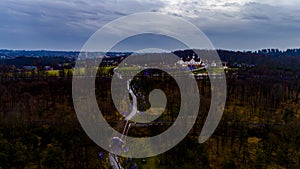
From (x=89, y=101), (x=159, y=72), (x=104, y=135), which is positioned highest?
(x=159, y=72)

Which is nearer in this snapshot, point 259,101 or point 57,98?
point 259,101

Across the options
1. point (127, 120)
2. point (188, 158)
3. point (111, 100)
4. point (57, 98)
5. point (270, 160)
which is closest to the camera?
point (188, 158)

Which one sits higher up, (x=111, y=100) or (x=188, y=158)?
(x=111, y=100)

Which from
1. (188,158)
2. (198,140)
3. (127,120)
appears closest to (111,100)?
(127,120)

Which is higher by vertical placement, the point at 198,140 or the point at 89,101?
the point at 89,101

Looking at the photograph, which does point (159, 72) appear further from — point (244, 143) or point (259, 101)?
point (244, 143)

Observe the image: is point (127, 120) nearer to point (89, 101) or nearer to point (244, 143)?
point (89, 101)

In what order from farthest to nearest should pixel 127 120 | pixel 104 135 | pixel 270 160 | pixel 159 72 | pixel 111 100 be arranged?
pixel 159 72, pixel 111 100, pixel 127 120, pixel 104 135, pixel 270 160

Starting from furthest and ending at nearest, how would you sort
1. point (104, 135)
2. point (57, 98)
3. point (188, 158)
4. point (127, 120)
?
point (57, 98) → point (127, 120) → point (104, 135) → point (188, 158)

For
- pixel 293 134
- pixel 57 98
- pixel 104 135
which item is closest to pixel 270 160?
pixel 293 134
